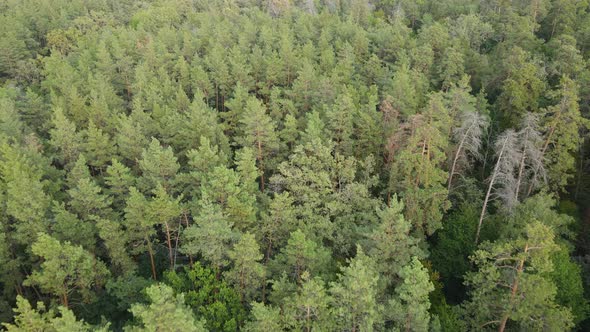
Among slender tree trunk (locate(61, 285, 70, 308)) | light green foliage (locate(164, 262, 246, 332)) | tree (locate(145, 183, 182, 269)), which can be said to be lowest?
slender tree trunk (locate(61, 285, 70, 308))

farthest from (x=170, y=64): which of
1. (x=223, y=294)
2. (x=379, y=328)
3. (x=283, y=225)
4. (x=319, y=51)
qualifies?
(x=379, y=328)

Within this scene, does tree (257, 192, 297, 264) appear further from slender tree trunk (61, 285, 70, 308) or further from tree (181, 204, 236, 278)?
slender tree trunk (61, 285, 70, 308)

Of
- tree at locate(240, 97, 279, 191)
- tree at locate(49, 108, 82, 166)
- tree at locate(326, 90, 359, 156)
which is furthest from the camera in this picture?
tree at locate(49, 108, 82, 166)

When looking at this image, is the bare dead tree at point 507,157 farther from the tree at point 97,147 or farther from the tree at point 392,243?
the tree at point 97,147

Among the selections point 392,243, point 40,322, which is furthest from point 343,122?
point 40,322

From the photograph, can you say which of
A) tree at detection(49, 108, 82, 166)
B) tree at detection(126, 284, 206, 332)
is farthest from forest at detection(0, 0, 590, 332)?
Answer: tree at detection(49, 108, 82, 166)

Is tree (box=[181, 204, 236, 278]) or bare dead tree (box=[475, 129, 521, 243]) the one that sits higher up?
bare dead tree (box=[475, 129, 521, 243])

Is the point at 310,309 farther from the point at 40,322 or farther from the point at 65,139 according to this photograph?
the point at 65,139

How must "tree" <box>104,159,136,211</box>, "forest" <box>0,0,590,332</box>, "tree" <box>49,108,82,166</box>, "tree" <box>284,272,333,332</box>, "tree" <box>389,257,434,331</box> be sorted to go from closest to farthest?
"tree" <box>284,272,333,332</box>, "tree" <box>389,257,434,331</box>, "forest" <box>0,0,590,332</box>, "tree" <box>104,159,136,211</box>, "tree" <box>49,108,82,166</box>

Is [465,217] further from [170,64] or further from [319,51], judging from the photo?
[170,64]
